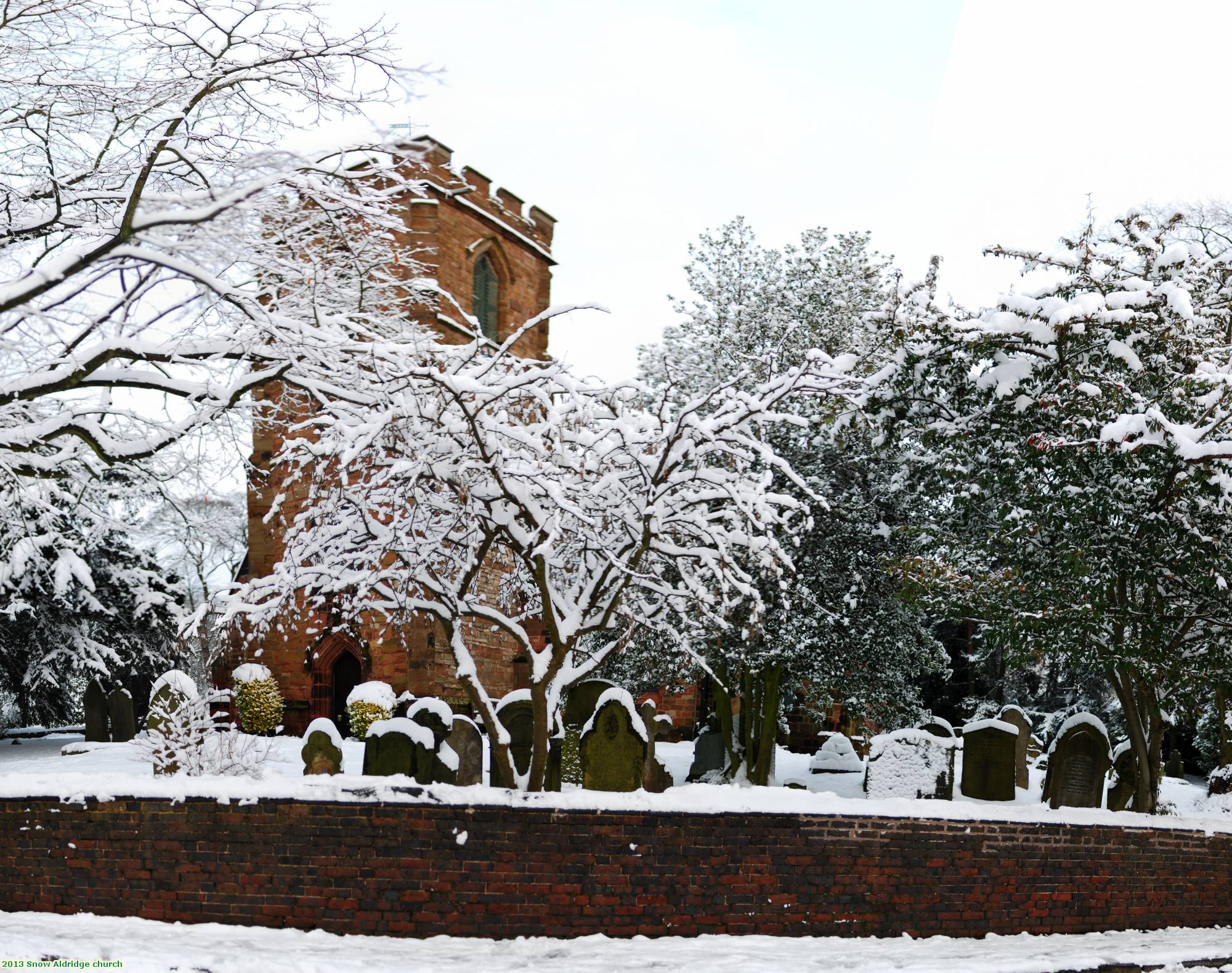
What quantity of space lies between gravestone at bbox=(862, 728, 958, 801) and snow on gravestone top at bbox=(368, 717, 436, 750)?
4.71 metres

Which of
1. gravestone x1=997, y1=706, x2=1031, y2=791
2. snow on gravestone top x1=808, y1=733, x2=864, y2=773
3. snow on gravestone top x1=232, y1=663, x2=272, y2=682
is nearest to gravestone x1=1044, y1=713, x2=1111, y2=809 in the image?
gravestone x1=997, y1=706, x2=1031, y2=791

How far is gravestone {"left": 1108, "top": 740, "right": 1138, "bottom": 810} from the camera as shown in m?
14.1

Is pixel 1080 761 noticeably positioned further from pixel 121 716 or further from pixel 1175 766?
pixel 121 716

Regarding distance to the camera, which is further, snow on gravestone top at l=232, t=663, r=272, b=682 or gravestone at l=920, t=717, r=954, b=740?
snow on gravestone top at l=232, t=663, r=272, b=682

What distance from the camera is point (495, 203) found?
2762 centimetres

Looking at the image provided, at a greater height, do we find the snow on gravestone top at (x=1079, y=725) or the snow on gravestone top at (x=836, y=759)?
the snow on gravestone top at (x=1079, y=725)

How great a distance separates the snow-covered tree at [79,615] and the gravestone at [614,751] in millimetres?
10934

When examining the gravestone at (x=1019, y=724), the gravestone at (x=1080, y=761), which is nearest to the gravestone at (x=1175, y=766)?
the gravestone at (x=1019, y=724)

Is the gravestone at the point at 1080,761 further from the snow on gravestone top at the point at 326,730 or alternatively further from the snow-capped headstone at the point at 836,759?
the snow-capped headstone at the point at 836,759

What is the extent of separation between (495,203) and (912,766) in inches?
774

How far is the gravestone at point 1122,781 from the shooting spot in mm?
14141

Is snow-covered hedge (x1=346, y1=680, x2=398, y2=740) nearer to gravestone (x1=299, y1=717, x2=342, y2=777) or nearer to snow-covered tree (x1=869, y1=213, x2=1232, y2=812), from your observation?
gravestone (x1=299, y1=717, x2=342, y2=777)

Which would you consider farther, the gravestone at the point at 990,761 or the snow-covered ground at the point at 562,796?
the gravestone at the point at 990,761

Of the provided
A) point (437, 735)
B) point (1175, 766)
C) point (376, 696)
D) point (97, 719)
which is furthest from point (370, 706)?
point (1175, 766)
